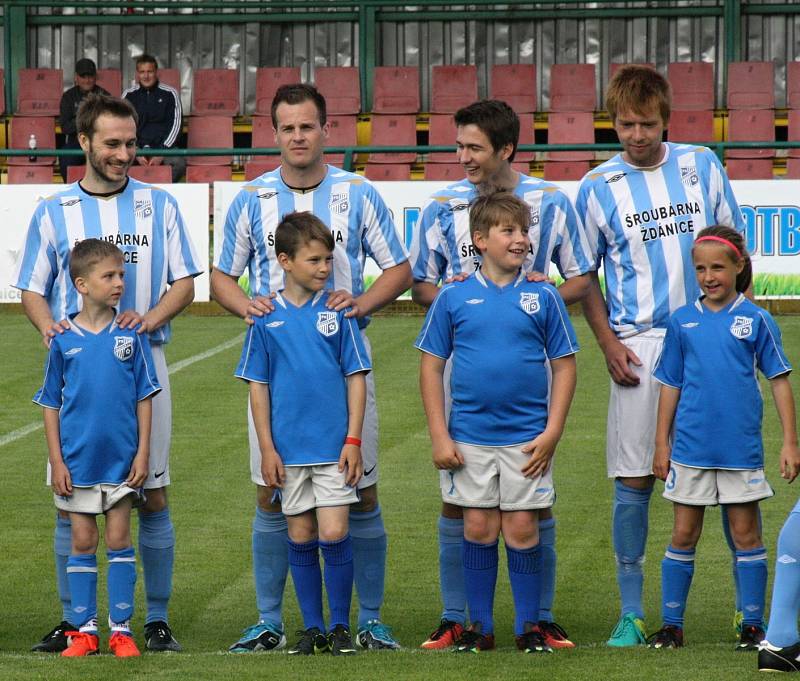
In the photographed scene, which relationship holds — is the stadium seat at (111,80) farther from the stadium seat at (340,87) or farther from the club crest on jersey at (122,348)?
the club crest on jersey at (122,348)

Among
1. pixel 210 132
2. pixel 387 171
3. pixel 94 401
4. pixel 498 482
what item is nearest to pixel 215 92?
pixel 210 132

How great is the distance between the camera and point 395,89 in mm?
20328

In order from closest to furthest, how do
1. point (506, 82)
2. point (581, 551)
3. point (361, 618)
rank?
point (361, 618)
point (581, 551)
point (506, 82)

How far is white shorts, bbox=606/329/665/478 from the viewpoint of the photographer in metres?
5.11

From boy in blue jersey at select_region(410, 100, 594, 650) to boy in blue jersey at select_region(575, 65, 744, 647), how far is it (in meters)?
0.12

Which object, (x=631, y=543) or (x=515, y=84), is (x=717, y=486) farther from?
(x=515, y=84)

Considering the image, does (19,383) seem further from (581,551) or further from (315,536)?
(315,536)

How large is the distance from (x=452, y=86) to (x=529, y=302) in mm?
15876

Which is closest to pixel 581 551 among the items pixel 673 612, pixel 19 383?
pixel 673 612

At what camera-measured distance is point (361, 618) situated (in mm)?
5133

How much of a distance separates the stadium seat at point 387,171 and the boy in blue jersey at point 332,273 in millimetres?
11599

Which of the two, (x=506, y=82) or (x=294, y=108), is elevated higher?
(x=506, y=82)

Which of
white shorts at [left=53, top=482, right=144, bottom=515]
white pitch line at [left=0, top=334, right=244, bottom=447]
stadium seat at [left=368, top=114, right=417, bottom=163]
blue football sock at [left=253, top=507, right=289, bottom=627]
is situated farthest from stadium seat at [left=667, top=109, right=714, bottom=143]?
white shorts at [left=53, top=482, right=144, bottom=515]

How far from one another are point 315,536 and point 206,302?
983 cm
